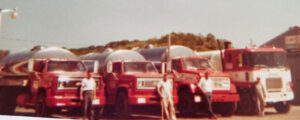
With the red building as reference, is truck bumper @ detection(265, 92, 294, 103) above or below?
below

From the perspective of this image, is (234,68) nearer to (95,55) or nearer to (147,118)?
(147,118)

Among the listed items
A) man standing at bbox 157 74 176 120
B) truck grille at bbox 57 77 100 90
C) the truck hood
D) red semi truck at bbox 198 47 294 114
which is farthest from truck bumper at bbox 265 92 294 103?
truck grille at bbox 57 77 100 90

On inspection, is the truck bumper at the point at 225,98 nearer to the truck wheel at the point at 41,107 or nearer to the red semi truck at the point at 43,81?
the red semi truck at the point at 43,81

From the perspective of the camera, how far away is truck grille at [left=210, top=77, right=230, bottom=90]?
30.8ft

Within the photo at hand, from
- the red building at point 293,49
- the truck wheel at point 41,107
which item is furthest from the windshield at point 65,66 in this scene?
the red building at point 293,49

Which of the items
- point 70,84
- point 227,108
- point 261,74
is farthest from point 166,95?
point 261,74

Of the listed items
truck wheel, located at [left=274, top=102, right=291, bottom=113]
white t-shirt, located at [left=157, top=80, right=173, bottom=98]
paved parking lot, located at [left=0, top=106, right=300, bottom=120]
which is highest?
white t-shirt, located at [left=157, top=80, right=173, bottom=98]

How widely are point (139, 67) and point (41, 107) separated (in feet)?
7.97

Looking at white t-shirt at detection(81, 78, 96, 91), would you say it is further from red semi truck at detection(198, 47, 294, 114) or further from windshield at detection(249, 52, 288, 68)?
windshield at detection(249, 52, 288, 68)

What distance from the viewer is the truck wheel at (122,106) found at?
28.3 feet

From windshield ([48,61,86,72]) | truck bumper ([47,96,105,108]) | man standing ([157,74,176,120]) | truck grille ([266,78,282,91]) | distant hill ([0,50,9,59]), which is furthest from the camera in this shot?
truck grille ([266,78,282,91])

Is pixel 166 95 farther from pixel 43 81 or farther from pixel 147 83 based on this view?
pixel 43 81

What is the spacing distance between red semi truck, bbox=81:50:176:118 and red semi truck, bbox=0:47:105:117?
42 centimetres

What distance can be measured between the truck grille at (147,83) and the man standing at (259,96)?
92.5 inches
